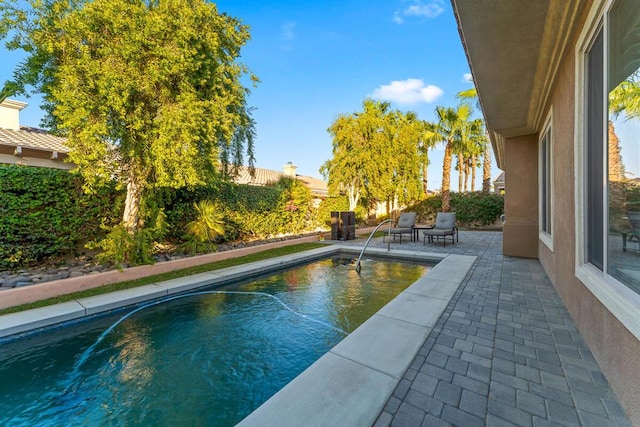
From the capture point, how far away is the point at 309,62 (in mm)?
12031

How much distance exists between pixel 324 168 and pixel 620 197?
42.5 feet

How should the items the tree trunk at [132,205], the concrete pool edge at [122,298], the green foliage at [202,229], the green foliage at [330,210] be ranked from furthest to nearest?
the green foliage at [330,210]
the green foliage at [202,229]
the tree trunk at [132,205]
the concrete pool edge at [122,298]

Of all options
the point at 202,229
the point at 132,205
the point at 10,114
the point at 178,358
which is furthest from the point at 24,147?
the point at 178,358

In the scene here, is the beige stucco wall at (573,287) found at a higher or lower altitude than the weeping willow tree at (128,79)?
lower

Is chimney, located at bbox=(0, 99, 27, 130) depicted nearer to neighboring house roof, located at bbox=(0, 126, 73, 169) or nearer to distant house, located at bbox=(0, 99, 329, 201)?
distant house, located at bbox=(0, 99, 329, 201)

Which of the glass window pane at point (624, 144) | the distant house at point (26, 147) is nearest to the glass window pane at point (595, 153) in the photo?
the glass window pane at point (624, 144)

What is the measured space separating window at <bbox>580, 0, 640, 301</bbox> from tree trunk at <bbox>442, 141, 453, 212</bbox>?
556 inches

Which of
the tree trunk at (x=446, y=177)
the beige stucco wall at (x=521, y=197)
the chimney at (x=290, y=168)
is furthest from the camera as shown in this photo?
the chimney at (x=290, y=168)

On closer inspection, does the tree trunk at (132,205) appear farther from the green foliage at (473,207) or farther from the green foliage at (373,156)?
the green foliage at (473,207)

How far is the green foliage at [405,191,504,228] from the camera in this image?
15609 millimetres

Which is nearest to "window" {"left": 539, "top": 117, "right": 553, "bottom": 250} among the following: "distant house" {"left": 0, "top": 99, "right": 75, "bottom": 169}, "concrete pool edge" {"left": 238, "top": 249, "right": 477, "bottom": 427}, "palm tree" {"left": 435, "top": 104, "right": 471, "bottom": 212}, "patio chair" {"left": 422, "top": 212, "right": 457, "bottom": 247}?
"patio chair" {"left": 422, "top": 212, "right": 457, "bottom": 247}

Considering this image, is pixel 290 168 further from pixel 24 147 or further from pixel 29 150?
pixel 24 147

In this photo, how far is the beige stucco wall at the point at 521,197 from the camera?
6.84 meters

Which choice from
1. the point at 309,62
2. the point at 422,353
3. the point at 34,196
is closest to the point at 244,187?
the point at 34,196
